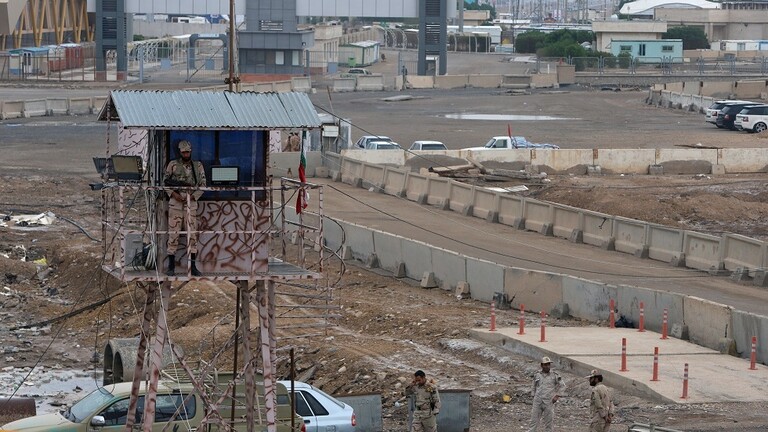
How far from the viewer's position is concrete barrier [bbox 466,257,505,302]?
28641 millimetres

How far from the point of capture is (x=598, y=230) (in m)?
36.1

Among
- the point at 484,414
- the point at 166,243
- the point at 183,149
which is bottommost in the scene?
the point at 484,414

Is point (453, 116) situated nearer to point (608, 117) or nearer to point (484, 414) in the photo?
point (608, 117)

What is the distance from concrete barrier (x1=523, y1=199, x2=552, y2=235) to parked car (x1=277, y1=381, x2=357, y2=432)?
20.3 metres

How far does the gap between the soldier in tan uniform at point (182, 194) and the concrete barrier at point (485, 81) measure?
8175 cm

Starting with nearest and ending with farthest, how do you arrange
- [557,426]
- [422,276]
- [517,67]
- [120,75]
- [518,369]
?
[557,426]
[518,369]
[422,276]
[120,75]
[517,67]

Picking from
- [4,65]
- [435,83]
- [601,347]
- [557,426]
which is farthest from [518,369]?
[4,65]

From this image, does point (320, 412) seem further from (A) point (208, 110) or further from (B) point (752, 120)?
(B) point (752, 120)

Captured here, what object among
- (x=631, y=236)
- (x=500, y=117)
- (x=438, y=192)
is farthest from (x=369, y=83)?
(x=631, y=236)

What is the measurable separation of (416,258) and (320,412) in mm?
14218

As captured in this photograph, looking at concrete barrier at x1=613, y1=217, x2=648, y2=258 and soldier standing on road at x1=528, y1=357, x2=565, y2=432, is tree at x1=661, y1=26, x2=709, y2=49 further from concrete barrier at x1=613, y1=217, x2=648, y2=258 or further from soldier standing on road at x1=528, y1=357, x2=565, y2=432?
soldier standing on road at x1=528, y1=357, x2=565, y2=432

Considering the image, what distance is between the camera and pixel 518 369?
75.8 feet

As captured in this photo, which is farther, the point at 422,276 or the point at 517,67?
the point at 517,67

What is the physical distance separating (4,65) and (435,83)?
95.8 ft
